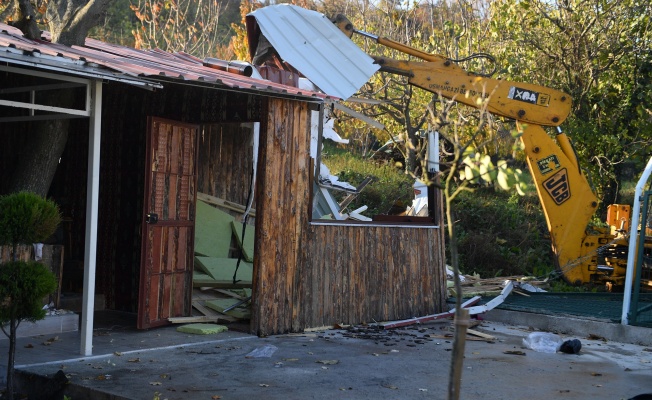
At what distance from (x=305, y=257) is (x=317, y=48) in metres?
3.43

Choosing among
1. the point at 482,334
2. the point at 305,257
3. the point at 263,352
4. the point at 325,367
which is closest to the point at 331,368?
the point at 325,367

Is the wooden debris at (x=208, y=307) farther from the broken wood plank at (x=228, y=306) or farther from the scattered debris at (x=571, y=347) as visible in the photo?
the scattered debris at (x=571, y=347)

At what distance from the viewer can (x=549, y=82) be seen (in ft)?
61.0

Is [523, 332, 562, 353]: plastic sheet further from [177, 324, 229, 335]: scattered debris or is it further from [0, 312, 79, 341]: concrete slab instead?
[0, 312, 79, 341]: concrete slab

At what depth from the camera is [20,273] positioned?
643 cm

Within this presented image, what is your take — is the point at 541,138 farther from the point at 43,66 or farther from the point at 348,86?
the point at 43,66

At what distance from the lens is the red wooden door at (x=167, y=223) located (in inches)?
368

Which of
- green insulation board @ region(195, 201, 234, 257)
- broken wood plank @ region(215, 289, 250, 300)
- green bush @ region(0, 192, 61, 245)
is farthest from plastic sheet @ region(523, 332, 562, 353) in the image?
green bush @ region(0, 192, 61, 245)

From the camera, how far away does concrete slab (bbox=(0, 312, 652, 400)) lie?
6906 millimetres

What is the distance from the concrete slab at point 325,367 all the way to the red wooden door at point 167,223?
41cm

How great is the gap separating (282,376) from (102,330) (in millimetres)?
2910

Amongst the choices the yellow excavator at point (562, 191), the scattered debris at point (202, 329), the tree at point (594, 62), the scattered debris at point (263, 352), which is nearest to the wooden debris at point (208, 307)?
the scattered debris at point (202, 329)

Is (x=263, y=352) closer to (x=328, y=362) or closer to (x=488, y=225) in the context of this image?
(x=328, y=362)

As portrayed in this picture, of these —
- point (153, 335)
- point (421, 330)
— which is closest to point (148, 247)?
point (153, 335)
